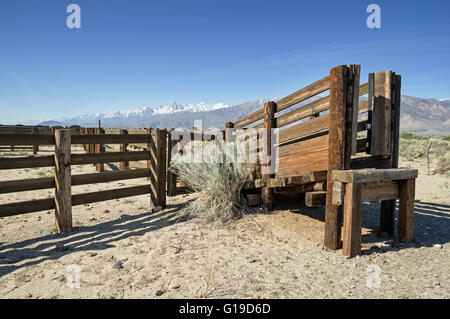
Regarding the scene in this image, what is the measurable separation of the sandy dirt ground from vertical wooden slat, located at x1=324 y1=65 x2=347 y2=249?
0.92 ft

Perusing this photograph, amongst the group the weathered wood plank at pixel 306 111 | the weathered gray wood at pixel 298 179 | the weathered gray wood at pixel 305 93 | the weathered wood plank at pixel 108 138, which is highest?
the weathered gray wood at pixel 305 93

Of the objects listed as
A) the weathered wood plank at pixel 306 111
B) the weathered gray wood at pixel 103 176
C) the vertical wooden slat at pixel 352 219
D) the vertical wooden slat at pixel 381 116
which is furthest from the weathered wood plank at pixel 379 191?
the weathered gray wood at pixel 103 176

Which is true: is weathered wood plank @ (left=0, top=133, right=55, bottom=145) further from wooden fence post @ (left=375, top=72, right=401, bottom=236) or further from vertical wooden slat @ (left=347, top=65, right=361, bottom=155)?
wooden fence post @ (left=375, top=72, right=401, bottom=236)

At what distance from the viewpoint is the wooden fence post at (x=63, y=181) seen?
15.0 feet

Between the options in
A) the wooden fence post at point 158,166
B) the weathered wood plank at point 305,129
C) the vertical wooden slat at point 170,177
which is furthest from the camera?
the vertical wooden slat at point 170,177

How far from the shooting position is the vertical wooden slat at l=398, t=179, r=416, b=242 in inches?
166

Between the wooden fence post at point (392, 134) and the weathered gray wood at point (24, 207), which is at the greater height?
the wooden fence post at point (392, 134)

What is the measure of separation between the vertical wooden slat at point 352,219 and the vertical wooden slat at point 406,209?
3.37 feet

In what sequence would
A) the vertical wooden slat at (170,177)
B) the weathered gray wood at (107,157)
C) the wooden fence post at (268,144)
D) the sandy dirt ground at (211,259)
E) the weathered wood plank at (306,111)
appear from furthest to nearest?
the vertical wooden slat at (170,177)
the wooden fence post at (268,144)
the weathered gray wood at (107,157)
the weathered wood plank at (306,111)
the sandy dirt ground at (211,259)

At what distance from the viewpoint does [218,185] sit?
525 cm

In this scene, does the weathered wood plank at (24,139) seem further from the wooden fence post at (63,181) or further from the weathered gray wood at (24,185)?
the weathered gray wood at (24,185)

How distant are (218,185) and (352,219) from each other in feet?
7.74

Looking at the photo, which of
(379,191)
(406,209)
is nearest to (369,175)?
(379,191)
